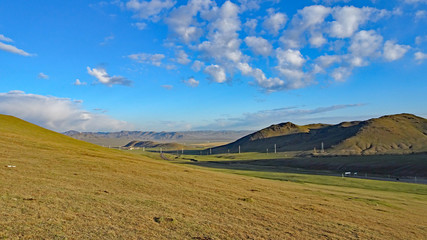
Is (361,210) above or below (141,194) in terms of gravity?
below

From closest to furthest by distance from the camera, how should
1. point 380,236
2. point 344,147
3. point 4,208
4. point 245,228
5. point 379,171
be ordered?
point 4,208 → point 245,228 → point 380,236 → point 379,171 → point 344,147

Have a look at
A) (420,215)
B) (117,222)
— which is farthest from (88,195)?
(420,215)

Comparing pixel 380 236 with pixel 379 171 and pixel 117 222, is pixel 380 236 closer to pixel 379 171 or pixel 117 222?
pixel 117 222

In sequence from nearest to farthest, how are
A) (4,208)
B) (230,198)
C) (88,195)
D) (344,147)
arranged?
(4,208) → (88,195) → (230,198) → (344,147)

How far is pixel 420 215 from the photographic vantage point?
26.8 metres

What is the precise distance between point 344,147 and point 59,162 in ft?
650

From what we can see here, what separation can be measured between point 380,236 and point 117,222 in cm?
1457

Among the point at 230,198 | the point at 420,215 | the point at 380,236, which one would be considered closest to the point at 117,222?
the point at 230,198

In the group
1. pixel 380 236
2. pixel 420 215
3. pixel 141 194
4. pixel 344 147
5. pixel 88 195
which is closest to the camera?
pixel 380 236

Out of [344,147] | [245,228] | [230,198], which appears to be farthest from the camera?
[344,147]

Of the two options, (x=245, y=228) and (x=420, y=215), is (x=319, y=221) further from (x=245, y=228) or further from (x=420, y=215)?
(x=420, y=215)

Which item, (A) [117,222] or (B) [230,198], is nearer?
(A) [117,222]

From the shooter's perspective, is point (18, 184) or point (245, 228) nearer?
point (245, 228)

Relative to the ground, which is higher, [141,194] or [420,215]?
[141,194]
